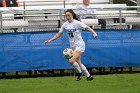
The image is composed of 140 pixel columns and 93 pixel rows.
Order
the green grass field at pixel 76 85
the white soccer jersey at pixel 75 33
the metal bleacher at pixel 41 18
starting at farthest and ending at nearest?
the metal bleacher at pixel 41 18
the white soccer jersey at pixel 75 33
the green grass field at pixel 76 85

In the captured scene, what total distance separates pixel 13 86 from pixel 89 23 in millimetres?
5357

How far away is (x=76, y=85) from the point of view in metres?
14.3

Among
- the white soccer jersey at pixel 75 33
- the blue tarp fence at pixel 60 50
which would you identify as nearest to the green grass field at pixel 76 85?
the white soccer jersey at pixel 75 33

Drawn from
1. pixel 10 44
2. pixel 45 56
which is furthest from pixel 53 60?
pixel 10 44

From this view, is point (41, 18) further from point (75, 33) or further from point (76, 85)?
point (76, 85)

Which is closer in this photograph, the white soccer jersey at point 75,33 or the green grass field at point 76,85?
the green grass field at point 76,85

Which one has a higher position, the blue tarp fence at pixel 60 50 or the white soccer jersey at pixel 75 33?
the white soccer jersey at pixel 75 33

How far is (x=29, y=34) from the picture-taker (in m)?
17.7

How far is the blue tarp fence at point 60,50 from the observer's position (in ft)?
57.7

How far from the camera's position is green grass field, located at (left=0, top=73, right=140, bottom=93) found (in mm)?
13247

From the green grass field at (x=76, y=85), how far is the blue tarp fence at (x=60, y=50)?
1.69 m

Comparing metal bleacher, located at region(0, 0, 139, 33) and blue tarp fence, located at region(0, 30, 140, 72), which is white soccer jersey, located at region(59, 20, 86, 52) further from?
metal bleacher, located at region(0, 0, 139, 33)

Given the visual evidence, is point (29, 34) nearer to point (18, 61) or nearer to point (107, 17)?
point (18, 61)

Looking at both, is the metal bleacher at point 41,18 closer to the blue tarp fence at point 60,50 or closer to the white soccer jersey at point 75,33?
the blue tarp fence at point 60,50
